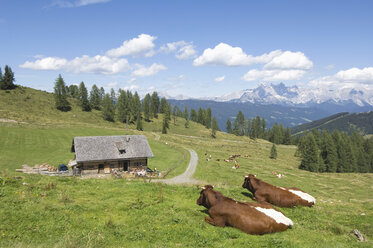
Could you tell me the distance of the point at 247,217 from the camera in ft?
36.5

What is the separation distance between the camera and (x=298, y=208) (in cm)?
1606

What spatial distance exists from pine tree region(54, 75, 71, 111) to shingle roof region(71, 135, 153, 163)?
94.3 meters

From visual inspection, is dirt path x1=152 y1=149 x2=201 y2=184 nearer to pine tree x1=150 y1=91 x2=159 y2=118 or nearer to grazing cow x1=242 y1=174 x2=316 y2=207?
grazing cow x1=242 y1=174 x2=316 y2=207

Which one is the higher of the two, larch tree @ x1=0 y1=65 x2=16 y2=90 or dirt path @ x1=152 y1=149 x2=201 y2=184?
larch tree @ x1=0 y1=65 x2=16 y2=90

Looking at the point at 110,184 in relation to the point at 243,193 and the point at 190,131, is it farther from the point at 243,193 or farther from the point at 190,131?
the point at 190,131

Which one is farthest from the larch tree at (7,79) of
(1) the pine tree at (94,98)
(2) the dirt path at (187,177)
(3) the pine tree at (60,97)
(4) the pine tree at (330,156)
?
(4) the pine tree at (330,156)

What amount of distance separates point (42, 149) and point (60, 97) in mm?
77793

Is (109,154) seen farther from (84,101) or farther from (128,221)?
(84,101)

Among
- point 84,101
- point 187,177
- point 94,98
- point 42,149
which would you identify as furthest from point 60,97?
point 187,177

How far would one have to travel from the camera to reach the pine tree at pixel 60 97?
125812 mm

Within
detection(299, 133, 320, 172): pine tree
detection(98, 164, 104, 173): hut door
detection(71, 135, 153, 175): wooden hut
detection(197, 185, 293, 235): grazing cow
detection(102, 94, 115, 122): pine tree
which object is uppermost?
detection(102, 94, 115, 122): pine tree

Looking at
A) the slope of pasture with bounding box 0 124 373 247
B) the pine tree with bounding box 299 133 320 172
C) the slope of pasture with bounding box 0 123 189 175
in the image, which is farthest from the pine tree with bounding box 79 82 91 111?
the slope of pasture with bounding box 0 124 373 247

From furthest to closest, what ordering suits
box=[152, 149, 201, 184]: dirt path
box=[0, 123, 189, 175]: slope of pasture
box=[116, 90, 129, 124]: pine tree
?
1. box=[116, 90, 129, 124]: pine tree
2. box=[0, 123, 189, 175]: slope of pasture
3. box=[152, 149, 201, 184]: dirt path

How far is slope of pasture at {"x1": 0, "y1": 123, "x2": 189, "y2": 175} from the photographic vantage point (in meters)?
48.8
